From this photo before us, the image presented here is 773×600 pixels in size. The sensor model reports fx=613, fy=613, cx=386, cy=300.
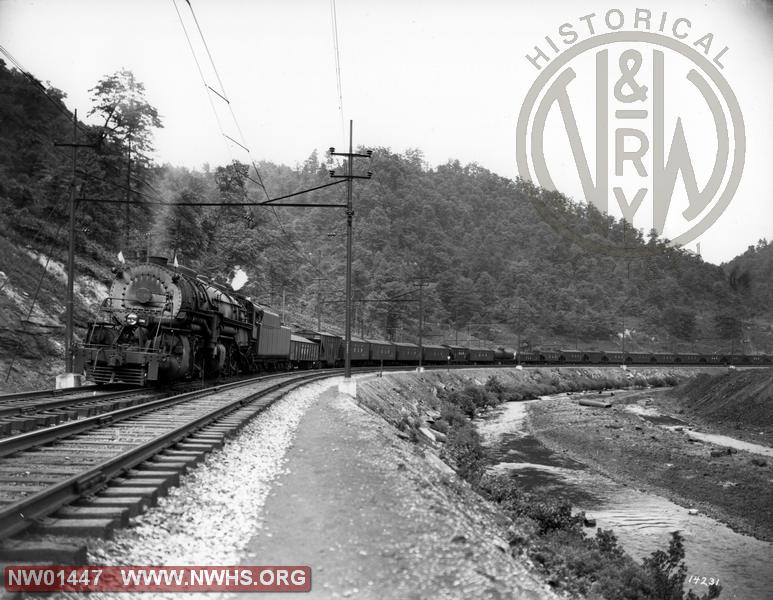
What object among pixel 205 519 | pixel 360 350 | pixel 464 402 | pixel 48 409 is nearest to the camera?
pixel 205 519

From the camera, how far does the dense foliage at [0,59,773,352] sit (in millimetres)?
37438

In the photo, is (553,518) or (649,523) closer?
(553,518)

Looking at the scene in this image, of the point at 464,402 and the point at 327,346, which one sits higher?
the point at 327,346

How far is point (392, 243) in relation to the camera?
374ft

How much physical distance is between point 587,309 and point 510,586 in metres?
135

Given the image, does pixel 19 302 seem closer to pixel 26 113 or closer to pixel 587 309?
pixel 26 113

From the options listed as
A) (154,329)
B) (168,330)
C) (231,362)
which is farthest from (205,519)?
(231,362)

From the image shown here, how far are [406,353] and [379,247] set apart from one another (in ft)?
175

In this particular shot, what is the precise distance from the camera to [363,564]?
5664 millimetres

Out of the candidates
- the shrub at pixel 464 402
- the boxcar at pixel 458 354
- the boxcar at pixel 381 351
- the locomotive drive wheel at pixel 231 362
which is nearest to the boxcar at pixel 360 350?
the boxcar at pixel 381 351

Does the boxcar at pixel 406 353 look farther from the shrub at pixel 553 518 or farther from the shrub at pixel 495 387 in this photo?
the shrub at pixel 553 518

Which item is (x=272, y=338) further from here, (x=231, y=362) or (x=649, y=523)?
(x=649, y=523)

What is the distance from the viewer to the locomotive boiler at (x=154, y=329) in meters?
16.7

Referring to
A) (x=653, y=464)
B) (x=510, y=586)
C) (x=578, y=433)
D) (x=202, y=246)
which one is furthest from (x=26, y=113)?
(x=510, y=586)
